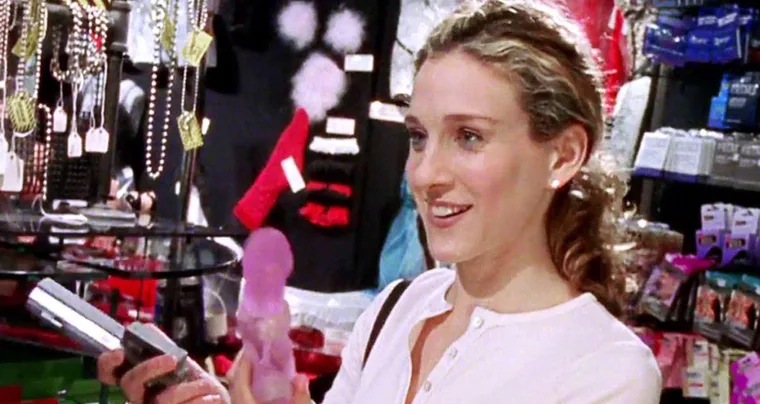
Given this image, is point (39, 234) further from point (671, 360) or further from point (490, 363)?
point (671, 360)

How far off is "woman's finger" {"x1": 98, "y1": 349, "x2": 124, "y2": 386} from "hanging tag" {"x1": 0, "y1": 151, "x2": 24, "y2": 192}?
156 centimetres

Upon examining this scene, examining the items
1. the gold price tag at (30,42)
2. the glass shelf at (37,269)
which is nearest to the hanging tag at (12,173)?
the gold price tag at (30,42)

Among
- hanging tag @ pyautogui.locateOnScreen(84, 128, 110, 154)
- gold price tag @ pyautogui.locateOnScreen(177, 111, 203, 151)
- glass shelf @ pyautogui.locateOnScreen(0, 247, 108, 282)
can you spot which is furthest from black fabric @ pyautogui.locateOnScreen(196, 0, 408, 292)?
glass shelf @ pyautogui.locateOnScreen(0, 247, 108, 282)

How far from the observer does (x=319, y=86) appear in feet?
11.5

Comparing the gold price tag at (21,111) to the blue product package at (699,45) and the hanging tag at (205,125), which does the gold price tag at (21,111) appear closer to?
the hanging tag at (205,125)

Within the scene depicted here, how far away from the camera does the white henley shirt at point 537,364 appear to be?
1.00 m

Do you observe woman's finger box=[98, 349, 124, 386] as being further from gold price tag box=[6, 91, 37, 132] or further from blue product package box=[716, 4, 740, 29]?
blue product package box=[716, 4, 740, 29]

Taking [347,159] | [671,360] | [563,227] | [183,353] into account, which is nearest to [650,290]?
[671,360]

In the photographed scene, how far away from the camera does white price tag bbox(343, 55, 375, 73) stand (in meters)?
3.38

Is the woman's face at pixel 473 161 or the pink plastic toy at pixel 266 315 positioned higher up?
the woman's face at pixel 473 161

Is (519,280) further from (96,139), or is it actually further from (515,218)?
(96,139)

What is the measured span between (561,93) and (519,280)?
9.1 inches

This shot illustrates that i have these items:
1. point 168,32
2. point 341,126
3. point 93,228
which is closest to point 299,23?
point 341,126

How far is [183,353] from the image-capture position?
3.46 feet
